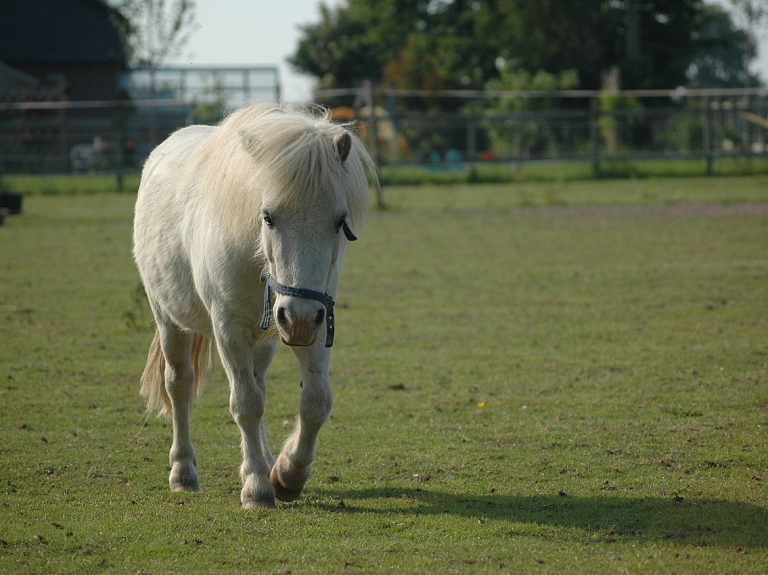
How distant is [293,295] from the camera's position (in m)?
3.50

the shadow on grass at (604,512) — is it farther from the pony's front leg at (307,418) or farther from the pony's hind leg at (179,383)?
the pony's hind leg at (179,383)

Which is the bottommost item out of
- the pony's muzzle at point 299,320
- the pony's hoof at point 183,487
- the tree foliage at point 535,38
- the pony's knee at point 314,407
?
the pony's hoof at point 183,487

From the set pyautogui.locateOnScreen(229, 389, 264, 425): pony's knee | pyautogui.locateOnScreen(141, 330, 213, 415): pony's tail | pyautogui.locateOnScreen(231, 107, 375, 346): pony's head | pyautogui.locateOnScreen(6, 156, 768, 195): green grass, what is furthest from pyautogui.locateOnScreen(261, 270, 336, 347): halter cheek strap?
pyautogui.locateOnScreen(6, 156, 768, 195): green grass

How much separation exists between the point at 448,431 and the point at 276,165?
8.01ft

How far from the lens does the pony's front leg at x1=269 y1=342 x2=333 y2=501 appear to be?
13.3 ft

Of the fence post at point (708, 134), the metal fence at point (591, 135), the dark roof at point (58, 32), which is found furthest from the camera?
the dark roof at point (58, 32)

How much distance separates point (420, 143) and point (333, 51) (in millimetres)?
35076

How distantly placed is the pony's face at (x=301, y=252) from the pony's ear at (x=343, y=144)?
0.69 feet

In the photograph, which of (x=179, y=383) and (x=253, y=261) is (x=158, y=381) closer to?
(x=179, y=383)

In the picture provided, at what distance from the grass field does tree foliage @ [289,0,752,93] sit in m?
32.7

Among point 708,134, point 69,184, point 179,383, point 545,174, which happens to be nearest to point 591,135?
point 545,174

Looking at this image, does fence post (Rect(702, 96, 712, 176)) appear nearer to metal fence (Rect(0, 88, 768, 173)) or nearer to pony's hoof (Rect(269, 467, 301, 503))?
metal fence (Rect(0, 88, 768, 173))

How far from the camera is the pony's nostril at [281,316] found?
3.48 metres

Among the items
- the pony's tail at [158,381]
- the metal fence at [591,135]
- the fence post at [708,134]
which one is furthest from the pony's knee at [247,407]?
the fence post at [708,134]
